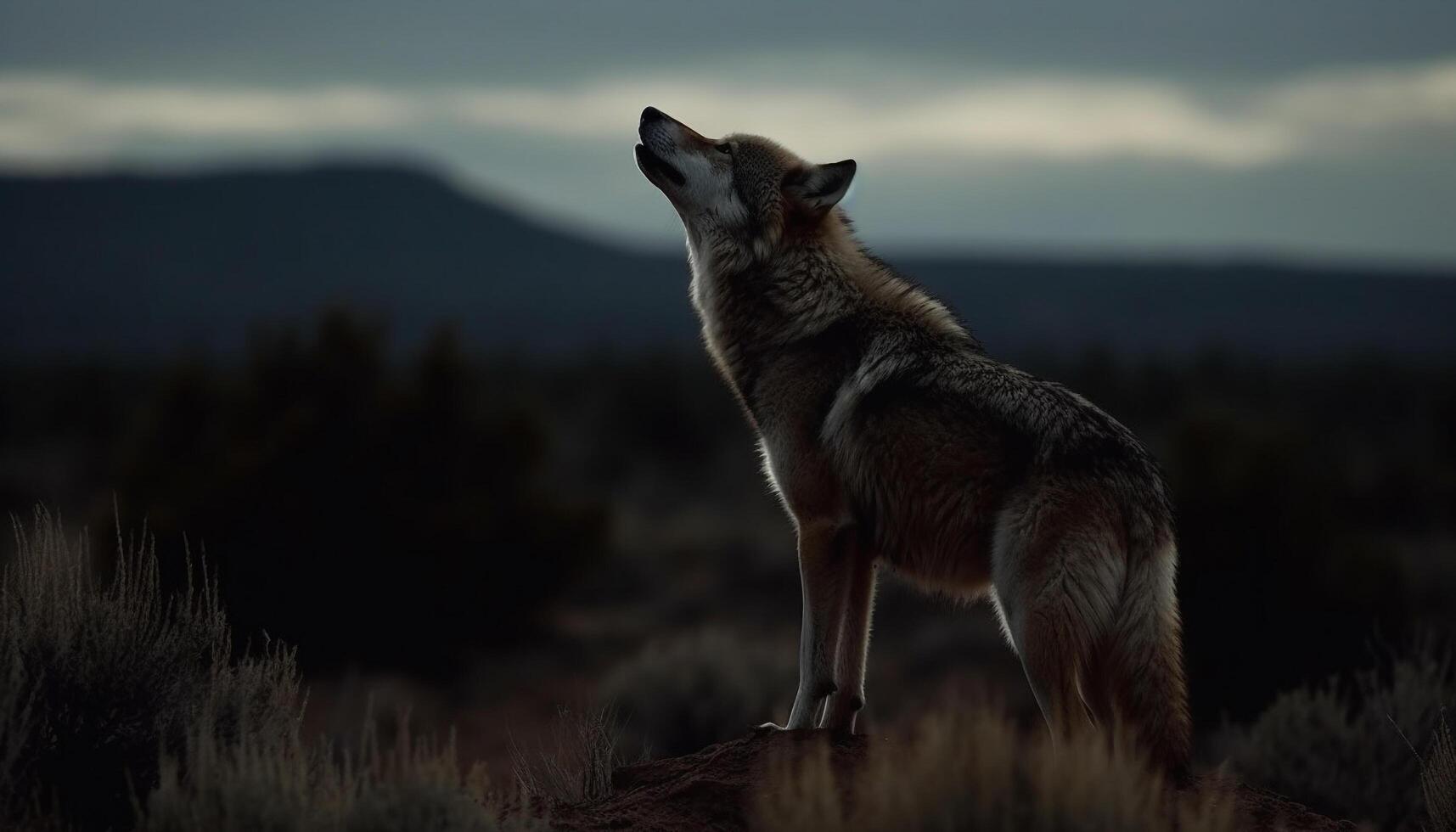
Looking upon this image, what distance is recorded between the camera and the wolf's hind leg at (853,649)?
6508mm

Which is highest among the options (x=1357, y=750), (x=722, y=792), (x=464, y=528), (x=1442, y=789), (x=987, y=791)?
(x=987, y=791)

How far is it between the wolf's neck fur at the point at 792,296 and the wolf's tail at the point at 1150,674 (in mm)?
1544

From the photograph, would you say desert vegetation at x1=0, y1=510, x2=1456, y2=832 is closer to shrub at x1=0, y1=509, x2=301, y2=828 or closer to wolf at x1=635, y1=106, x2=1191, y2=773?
shrub at x1=0, y1=509, x2=301, y2=828

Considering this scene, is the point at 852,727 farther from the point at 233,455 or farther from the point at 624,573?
the point at 624,573

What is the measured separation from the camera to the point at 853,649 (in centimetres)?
660

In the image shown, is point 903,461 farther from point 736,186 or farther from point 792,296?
point 736,186

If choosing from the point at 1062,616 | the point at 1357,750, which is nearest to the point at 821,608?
the point at 1062,616

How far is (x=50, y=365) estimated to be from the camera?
58.3 m

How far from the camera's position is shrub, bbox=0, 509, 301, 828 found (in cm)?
521

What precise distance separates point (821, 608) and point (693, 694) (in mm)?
9591

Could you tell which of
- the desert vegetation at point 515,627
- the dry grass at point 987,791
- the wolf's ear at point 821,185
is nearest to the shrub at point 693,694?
the desert vegetation at point 515,627

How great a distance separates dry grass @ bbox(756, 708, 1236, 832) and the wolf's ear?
3.24 m

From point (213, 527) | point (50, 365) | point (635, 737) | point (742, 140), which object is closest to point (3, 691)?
point (742, 140)

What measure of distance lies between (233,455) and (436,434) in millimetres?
2980
